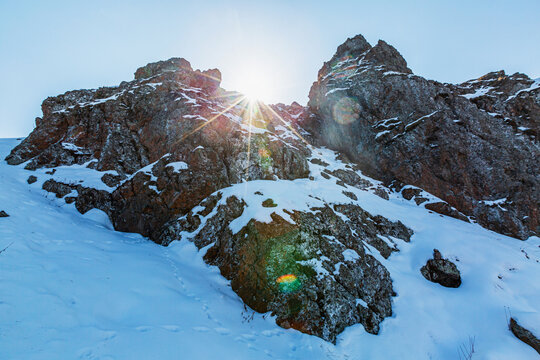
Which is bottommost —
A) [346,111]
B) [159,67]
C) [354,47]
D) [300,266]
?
[300,266]

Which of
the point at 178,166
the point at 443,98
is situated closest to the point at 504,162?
the point at 443,98

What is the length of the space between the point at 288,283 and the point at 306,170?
16.8 meters

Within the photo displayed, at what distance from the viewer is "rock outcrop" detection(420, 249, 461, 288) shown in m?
13.0

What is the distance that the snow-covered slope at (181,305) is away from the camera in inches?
194

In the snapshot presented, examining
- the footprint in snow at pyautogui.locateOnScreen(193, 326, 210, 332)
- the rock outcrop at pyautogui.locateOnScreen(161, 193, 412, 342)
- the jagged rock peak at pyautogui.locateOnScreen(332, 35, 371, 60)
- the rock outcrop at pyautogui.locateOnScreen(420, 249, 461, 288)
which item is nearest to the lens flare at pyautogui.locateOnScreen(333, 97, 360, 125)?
the jagged rock peak at pyautogui.locateOnScreen(332, 35, 371, 60)

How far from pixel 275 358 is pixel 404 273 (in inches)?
428

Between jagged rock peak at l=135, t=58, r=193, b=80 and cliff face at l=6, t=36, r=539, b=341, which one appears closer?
cliff face at l=6, t=36, r=539, b=341

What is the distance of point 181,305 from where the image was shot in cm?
744

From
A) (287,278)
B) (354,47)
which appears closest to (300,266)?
(287,278)

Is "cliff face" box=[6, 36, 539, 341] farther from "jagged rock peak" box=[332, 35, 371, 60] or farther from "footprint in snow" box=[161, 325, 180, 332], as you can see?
"jagged rock peak" box=[332, 35, 371, 60]

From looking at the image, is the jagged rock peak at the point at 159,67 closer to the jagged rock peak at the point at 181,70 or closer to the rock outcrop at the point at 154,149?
the jagged rock peak at the point at 181,70

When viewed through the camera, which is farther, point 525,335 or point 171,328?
point 525,335

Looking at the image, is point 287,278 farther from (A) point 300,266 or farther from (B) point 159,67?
(B) point 159,67

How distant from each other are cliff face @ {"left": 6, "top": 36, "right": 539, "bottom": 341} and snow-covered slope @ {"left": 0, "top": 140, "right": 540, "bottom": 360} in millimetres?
1051
